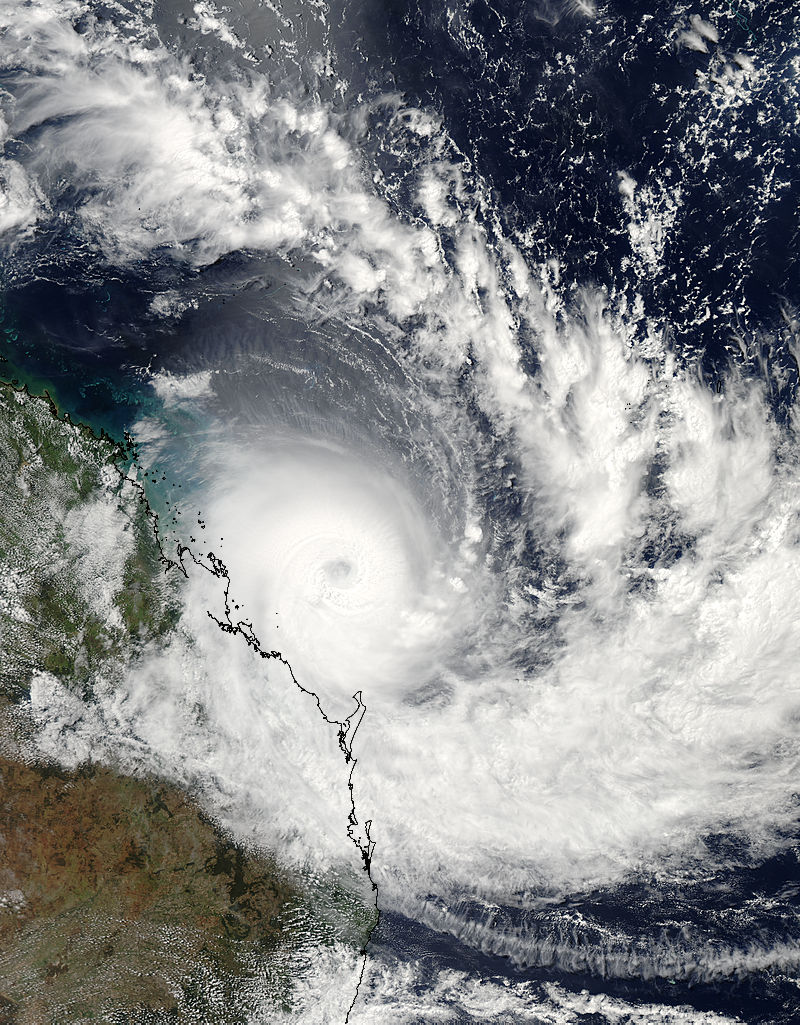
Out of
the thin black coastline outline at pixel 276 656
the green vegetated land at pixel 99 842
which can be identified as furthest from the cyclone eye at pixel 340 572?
the green vegetated land at pixel 99 842

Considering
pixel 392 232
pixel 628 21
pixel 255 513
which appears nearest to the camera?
pixel 628 21

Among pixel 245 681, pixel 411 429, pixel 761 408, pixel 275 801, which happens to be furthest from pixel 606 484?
pixel 275 801

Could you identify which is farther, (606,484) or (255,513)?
(255,513)

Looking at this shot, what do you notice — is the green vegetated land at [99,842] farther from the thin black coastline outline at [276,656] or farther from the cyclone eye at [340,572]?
the cyclone eye at [340,572]

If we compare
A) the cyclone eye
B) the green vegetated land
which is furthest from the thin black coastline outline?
the cyclone eye

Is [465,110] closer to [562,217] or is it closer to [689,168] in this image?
[562,217]

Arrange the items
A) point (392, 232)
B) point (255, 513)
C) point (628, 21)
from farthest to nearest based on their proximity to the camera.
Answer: point (255, 513), point (392, 232), point (628, 21)
